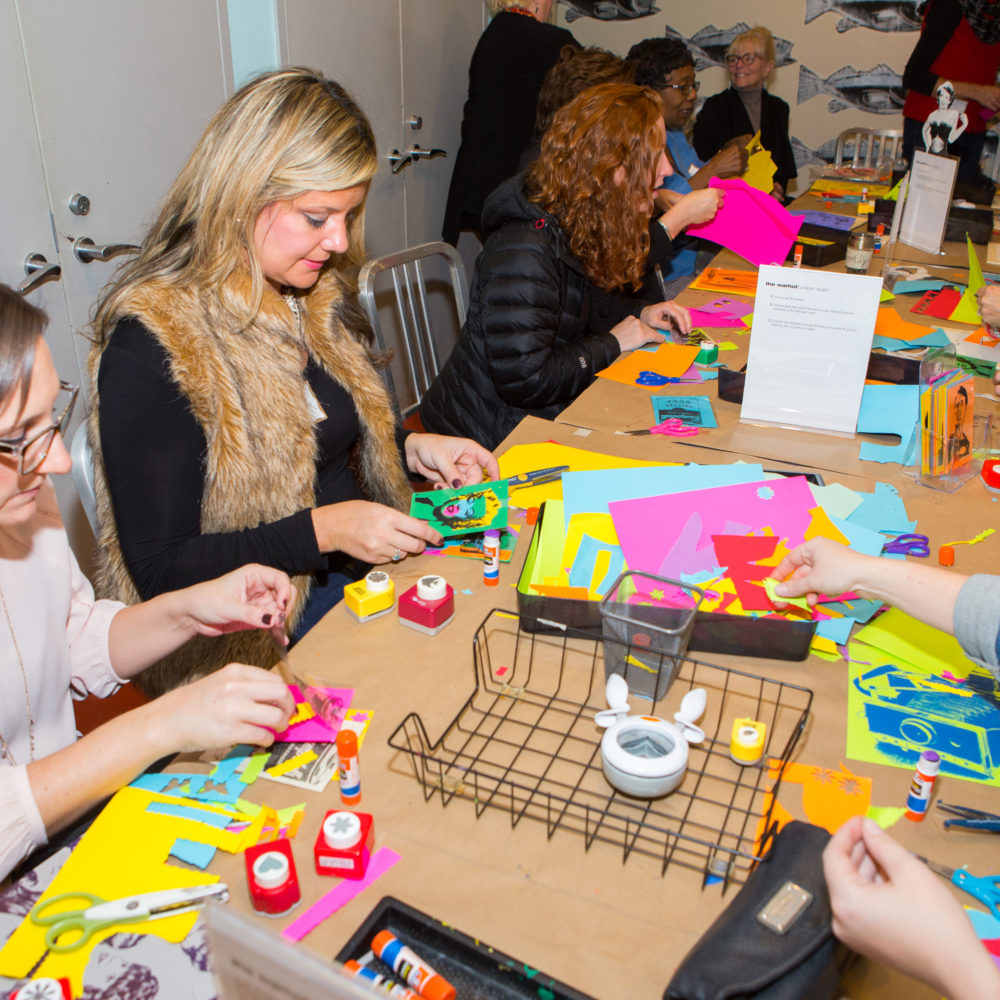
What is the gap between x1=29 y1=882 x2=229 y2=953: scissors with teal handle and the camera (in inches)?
33.3

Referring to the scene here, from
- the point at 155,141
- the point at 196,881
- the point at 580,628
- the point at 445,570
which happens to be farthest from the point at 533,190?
the point at 196,881

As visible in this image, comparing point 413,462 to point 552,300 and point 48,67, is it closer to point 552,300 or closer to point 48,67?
point 552,300

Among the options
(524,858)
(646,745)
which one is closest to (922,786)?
(646,745)

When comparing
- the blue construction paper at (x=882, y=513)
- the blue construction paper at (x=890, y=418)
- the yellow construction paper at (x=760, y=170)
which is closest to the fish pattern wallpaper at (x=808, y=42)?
the yellow construction paper at (x=760, y=170)

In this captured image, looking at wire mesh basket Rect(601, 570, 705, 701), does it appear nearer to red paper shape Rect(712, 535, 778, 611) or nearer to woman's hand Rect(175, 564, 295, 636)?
red paper shape Rect(712, 535, 778, 611)

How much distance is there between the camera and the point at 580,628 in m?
1.25

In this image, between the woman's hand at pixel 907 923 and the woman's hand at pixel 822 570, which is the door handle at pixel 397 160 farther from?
the woman's hand at pixel 907 923

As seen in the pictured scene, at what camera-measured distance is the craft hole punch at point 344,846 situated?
0.89 metres

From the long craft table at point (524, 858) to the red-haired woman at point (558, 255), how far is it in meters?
1.18

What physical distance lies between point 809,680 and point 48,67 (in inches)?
86.9

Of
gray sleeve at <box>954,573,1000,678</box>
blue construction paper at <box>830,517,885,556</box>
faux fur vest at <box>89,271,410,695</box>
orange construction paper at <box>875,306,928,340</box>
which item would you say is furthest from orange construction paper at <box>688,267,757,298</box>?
gray sleeve at <box>954,573,1000,678</box>

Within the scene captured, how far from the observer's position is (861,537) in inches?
59.4

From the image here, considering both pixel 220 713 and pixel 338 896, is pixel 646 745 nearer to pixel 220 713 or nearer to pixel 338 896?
pixel 338 896

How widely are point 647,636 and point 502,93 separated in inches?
133
